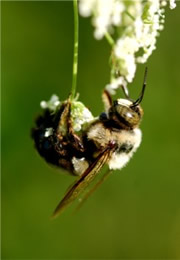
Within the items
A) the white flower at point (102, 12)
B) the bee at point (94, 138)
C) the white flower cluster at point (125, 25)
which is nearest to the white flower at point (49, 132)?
the bee at point (94, 138)

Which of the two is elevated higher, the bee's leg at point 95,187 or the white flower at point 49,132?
the white flower at point 49,132

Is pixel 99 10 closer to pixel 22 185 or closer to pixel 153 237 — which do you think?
pixel 22 185

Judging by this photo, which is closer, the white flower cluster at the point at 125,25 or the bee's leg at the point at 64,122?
the white flower cluster at the point at 125,25

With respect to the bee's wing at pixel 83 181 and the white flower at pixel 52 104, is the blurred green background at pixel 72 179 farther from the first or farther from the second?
the bee's wing at pixel 83 181

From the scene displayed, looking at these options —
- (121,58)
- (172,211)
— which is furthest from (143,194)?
(121,58)

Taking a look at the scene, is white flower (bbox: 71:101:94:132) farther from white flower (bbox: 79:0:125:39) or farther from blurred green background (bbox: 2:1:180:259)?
blurred green background (bbox: 2:1:180:259)

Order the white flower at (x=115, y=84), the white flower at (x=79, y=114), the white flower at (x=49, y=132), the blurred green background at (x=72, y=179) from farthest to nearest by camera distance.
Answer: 1. the blurred green background at (x=72, y=179)
2. the white flower at (x=49, y=132)
3. the white flower at (x=79, y=114)
4. the white flower at (x=115, y=84)

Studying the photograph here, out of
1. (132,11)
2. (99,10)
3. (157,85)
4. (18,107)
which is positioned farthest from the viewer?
(157,85)

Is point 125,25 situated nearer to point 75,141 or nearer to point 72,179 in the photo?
point 75,141
